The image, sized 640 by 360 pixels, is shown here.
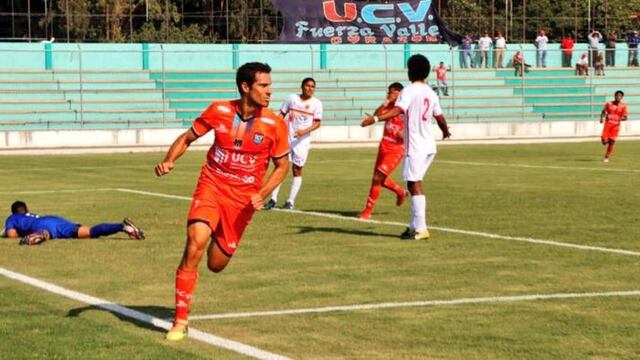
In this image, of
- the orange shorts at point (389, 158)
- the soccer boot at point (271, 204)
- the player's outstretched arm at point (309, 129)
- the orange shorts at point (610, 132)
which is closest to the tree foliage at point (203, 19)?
the orange shorts at point (610, 132)

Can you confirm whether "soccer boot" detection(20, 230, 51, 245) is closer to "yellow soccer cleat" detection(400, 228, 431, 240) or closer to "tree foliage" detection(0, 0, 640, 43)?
"yellow soccer cleat" detection(400, 228, 431, 240)

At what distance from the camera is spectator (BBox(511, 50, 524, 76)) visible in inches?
2276

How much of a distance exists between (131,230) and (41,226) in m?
1.06

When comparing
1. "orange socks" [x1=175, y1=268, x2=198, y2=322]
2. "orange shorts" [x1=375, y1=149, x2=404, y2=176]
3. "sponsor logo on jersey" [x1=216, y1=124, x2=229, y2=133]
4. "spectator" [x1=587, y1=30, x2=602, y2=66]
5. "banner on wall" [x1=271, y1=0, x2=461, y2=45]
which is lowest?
"orange socks" [x1=175, y1=268, x2=198, y2=322]

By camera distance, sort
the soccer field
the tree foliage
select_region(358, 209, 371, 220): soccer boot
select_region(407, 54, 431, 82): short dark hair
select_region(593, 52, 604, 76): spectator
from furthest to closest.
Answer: the tree foliage
select_region(593, 52, 604, 76): spectator
select_region(358, 209, 371, 220): soccer boot
select_region(407, 54, 431, 82): short dark hair
the soccer field

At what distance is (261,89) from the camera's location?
407 inches

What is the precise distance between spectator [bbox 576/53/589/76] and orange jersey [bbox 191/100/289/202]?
165ft

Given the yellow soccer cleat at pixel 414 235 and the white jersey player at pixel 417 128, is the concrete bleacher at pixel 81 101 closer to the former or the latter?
the white jersey player at pixel 417 128

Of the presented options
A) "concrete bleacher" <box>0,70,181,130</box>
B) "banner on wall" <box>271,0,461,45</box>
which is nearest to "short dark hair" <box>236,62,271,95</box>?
"concrete bleacher" <box>0,70,181,130</box>

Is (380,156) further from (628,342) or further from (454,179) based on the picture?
(628,342)

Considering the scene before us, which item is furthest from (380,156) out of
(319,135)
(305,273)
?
(319,135)

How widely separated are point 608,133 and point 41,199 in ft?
58.8

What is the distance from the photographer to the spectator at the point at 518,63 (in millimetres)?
57812

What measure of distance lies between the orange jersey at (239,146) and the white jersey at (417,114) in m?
6.48
